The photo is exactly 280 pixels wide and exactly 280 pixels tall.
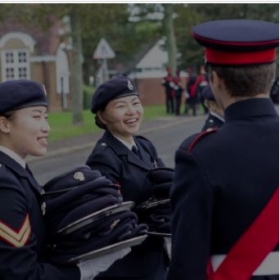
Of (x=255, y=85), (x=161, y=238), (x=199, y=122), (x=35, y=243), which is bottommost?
(x=199, y=122)

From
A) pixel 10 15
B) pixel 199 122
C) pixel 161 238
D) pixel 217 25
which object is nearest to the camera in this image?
pixel 217 25

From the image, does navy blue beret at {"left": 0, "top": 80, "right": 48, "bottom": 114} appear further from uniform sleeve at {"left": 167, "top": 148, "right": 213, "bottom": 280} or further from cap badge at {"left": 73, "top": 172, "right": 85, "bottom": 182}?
uniform sleeve at {"left": 167, "top": 148, "right": 213, "bottom": 280}

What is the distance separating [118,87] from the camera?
15.8 ft

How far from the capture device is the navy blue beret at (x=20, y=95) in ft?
11.7

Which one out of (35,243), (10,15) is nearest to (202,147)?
(35,243)

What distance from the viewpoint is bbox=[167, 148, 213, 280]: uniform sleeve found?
2994 mm

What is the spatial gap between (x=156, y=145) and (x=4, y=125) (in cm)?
1774

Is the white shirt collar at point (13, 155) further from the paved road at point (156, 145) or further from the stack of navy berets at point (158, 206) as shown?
the paved road at point (156, 145)

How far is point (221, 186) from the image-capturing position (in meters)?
2.99

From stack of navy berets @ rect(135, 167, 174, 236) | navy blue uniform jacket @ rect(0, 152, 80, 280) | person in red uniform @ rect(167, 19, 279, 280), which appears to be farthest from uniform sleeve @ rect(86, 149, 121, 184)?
person in red uniform @ rect(167, 19, 279, 280)

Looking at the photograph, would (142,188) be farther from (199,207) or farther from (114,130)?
(199,207)

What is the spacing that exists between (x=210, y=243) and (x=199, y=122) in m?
27.3

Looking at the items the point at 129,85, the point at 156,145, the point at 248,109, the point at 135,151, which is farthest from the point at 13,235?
the point at 156,145

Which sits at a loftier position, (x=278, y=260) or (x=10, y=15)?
(x=278, y=260)
